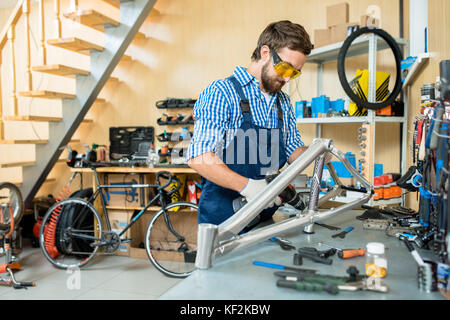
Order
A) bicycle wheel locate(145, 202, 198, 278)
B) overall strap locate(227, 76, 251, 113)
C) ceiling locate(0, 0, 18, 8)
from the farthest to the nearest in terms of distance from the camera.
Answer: ceiling locate(0, 0, 18, 8)
bicycle wheel locate(145, 202, 198, 278)
overall strap locate(227, 76, 251, 113)

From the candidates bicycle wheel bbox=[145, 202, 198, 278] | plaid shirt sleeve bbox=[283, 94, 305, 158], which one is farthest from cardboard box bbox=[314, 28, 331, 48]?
bicycle wheel bbox=[145, 202, 198, 278]

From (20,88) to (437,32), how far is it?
4.69 meters

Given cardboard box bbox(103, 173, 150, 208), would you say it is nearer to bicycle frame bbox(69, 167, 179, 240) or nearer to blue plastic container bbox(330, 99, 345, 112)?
bicycle frame bbox(69, 167, 179, 240)

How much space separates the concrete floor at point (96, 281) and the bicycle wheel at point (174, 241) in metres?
0.12

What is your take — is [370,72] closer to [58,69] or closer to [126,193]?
[126,193]

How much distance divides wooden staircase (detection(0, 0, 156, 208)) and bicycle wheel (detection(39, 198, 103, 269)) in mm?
622

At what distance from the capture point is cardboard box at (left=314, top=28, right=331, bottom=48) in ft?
9.11

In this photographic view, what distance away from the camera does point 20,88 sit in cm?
448

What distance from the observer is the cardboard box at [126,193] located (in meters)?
3.28

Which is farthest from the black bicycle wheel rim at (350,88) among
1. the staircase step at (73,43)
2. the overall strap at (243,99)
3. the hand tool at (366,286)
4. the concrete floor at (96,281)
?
the staircase step at (73,43)

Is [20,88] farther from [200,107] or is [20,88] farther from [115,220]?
[200,107]

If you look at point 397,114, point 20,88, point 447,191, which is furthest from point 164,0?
point 447,191

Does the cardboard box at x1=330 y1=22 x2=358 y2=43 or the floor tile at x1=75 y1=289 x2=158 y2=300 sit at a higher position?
the cardboard box at x1=330 y1=22 x2=358 y2=43

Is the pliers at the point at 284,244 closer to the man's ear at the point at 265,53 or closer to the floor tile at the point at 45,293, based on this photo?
Result: the man's ear at the point at 265,53
